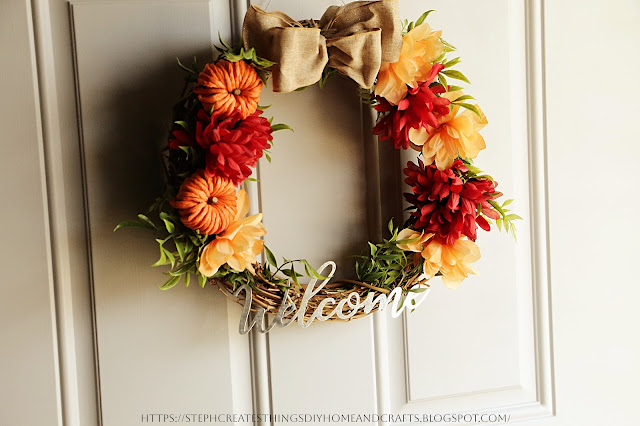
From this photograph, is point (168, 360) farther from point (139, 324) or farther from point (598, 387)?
point (598, 387)

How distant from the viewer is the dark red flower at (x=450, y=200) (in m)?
0.82

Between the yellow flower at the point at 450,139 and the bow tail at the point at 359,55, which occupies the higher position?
the bow tail at the point at 359,55

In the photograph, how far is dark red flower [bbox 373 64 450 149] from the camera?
2.63 feet

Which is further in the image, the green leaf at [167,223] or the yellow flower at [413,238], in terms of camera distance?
the yellow flower at [413,238]

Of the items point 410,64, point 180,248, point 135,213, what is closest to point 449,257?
point 410,64

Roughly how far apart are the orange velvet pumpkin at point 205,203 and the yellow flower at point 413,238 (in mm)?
284

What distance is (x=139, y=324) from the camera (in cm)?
89

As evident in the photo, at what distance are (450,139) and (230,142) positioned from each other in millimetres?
347

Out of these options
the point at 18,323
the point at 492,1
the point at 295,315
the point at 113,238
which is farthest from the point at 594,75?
the point at 18,323

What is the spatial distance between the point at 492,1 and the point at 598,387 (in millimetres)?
796

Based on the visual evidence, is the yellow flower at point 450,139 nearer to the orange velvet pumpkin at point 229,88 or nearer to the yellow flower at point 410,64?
the yellow flower at point 410,64

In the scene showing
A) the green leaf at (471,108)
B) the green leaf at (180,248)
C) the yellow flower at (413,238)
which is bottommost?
the yellow flower at (413,238)

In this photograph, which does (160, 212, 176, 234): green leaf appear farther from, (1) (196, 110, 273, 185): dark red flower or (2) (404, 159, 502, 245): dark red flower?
(2) (404, 159, 502, 245): dark red flower

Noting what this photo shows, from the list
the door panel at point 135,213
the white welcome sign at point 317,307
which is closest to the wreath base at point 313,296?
the white welcome sign at point 317,307
